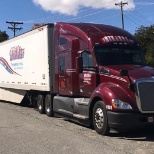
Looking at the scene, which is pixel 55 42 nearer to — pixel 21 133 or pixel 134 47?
pixel 134 47

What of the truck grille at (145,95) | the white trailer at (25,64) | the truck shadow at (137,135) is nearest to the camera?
the truck grille at (145,95)

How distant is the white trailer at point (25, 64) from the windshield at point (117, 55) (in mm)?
3543

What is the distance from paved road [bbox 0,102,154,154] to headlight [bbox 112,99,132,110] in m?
0.83

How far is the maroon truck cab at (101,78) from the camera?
9602 millimetres

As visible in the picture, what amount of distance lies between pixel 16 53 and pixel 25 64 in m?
1.59

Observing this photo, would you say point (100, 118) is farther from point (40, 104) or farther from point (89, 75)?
point (40, 104)

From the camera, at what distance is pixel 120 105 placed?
9.66 m

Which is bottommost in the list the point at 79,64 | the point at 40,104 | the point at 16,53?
the point at 40,104

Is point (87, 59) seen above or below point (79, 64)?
above

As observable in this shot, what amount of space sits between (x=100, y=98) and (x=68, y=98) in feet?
8.31

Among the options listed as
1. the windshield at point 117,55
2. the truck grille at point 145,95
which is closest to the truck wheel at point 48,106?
the windshield at point 117,55

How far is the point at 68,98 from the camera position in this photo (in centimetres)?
1278

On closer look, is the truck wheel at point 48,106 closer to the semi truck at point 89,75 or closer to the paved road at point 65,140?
the semi truck at point 89,75

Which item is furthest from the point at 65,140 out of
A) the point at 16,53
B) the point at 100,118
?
the point at 16,53
